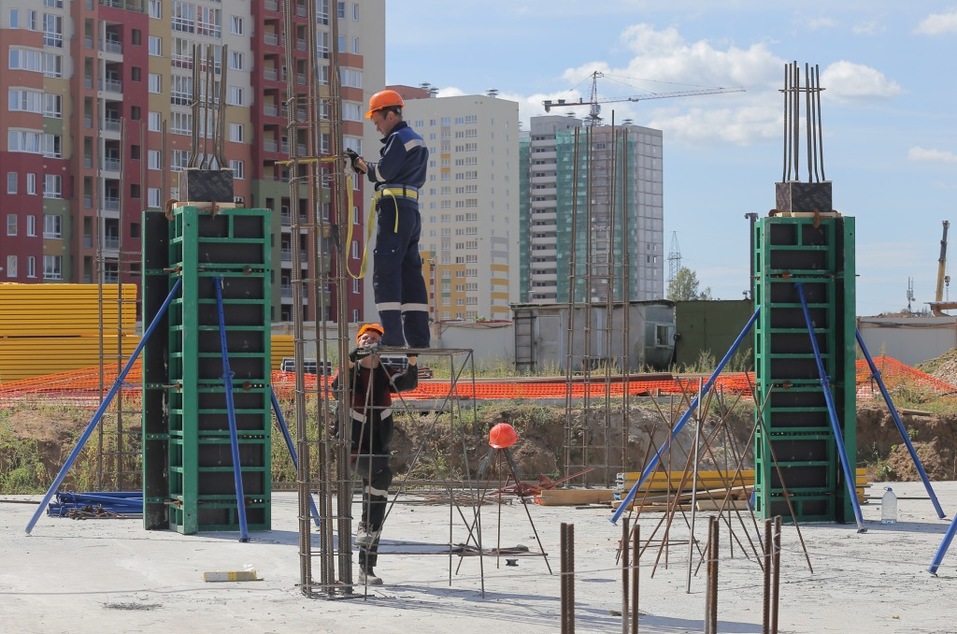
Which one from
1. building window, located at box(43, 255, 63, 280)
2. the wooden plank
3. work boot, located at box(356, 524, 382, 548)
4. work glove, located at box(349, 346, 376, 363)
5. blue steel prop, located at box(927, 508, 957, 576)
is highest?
building window, located at box(43, 255, 63, 280)

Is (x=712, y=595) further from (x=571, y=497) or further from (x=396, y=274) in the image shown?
(x=571, y=497)

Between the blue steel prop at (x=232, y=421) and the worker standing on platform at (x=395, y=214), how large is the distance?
6.74 feet

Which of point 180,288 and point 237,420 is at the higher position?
point 180,288

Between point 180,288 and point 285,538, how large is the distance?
2.77 metres

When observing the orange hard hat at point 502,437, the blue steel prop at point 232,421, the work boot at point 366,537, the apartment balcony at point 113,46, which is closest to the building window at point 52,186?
the apartment balcony at point 113,46

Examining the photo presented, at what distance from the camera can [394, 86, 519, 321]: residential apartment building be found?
16500 centimetres

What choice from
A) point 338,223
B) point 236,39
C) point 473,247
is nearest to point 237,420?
point 338,223

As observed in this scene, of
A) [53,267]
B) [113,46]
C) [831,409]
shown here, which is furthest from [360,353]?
[113,46]

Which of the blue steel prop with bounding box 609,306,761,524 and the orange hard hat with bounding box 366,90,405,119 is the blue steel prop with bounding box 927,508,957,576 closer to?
the blue steel prop with bounding box 609,306,761,524

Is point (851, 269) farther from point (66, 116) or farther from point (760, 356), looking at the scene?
point (66, 116)

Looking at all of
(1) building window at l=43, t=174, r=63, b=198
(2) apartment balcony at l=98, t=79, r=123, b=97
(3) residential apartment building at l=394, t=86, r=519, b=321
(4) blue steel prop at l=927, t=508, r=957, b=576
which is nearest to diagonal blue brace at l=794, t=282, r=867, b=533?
(4) blue steel prop at l=927, t=508, r=957, b=576

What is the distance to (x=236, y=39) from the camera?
283 ft

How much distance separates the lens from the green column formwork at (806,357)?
51.7 feet

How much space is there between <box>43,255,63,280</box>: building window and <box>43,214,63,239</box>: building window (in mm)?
1135
